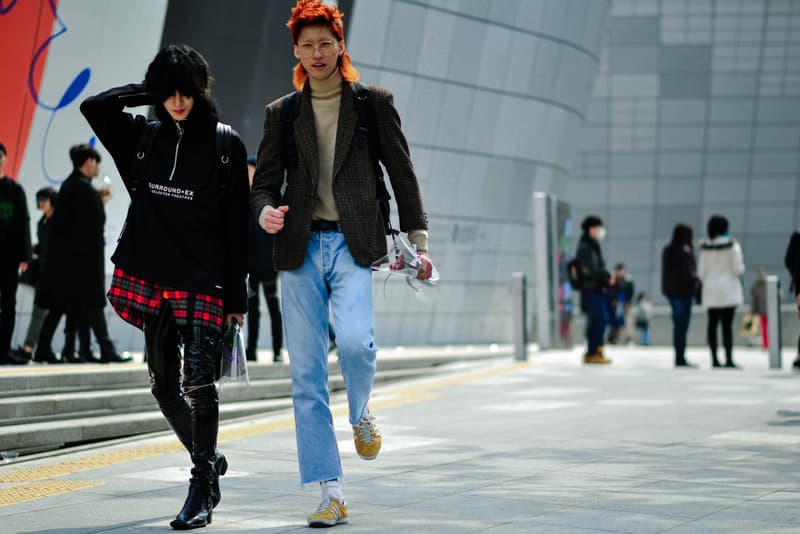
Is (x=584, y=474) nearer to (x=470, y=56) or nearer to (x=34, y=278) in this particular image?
(x=34, y=278)

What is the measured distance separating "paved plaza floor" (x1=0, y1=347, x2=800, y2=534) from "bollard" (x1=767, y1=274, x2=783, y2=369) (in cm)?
408

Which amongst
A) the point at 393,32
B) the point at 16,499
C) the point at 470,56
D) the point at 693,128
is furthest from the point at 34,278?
the point at 693,128

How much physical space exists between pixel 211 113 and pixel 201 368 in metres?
1.03

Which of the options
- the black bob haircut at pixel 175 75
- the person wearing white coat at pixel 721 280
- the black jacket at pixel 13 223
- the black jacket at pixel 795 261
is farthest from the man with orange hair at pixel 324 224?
the person wearing white coat at pixel 721 280

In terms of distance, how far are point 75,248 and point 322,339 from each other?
5847 millimetres

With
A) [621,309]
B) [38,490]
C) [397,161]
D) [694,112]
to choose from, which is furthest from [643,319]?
[397,161]

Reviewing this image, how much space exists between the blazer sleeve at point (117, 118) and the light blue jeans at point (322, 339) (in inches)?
33.0

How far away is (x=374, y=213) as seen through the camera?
16.5 ft

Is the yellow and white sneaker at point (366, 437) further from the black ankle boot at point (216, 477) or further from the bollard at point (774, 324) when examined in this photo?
the bollard at point (774, 324)

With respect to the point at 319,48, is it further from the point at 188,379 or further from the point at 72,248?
the point at 72,248

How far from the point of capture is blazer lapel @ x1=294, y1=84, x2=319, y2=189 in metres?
4.98

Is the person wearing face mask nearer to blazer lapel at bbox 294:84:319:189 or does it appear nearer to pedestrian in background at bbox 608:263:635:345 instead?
blazer lapel at bbox 294:84:319:189

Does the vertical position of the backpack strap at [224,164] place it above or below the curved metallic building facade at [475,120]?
below

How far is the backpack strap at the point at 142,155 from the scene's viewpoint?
16.8 feet
